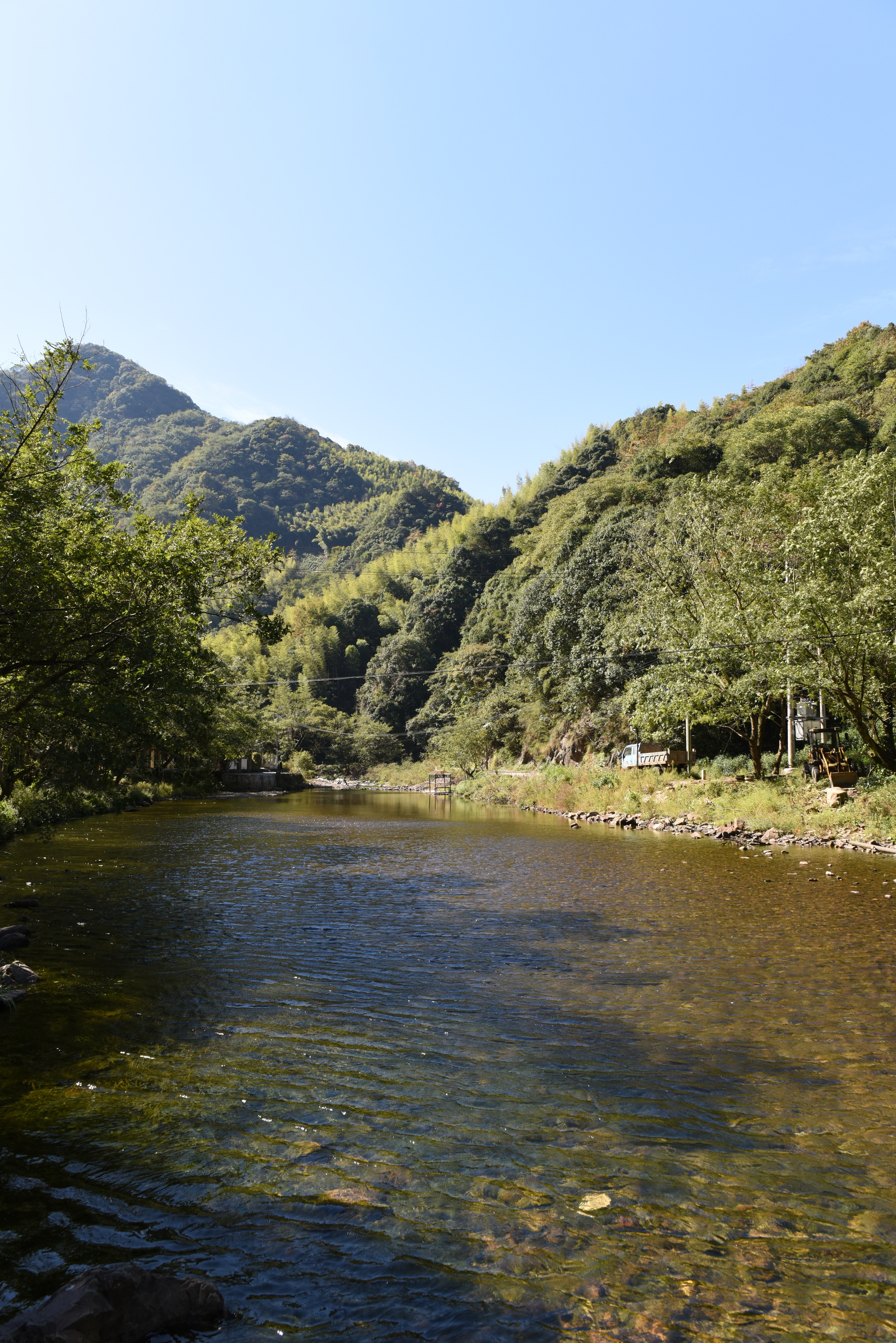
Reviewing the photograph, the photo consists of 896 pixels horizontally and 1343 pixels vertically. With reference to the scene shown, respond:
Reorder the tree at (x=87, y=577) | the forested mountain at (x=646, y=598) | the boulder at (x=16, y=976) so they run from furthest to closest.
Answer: the forested mountain at (x=646, y=598) < the tree at (x=87, y=577) < the boulder at (x=16, y=976)

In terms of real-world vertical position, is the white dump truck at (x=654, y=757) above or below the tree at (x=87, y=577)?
below

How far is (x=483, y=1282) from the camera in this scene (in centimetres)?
387

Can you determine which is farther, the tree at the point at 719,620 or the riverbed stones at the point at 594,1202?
the tree at the point at 719,620

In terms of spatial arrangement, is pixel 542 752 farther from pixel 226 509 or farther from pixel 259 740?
pixel 226 509

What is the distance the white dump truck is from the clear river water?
818 inches

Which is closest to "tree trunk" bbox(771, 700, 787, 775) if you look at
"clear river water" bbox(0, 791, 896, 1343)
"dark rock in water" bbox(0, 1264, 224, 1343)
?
"clear river water" bbox(0, 791, 896, 1343)

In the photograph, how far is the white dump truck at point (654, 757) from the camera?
33.3m

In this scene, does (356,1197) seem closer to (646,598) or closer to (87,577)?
(87,577)

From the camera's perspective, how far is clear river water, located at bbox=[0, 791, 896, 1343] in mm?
3814

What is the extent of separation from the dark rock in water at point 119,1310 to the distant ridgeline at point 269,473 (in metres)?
120

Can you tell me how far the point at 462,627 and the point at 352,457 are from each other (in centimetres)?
10523

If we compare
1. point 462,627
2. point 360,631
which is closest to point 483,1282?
point 462,627

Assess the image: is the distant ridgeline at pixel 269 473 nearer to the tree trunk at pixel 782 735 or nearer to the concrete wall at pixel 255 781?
the concrete wall at pixel 255 781

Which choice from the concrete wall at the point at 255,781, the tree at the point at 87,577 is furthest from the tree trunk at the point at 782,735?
the concrete wall at the point at 255,781
